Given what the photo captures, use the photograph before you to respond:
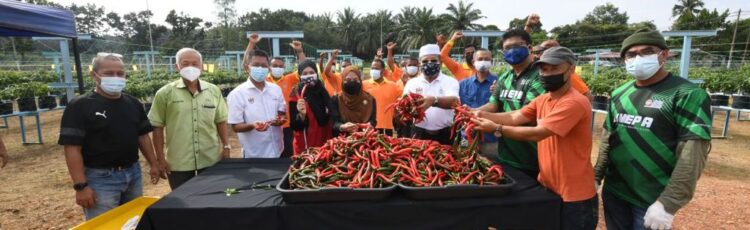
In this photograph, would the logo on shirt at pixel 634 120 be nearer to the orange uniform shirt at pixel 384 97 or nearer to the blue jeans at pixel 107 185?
the orange uniform shirt at pixel 384 97

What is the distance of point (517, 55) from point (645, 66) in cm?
106

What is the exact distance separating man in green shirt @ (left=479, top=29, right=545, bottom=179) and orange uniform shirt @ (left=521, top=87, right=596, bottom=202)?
1.93 ft

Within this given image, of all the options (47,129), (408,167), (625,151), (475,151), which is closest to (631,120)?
(625,151)

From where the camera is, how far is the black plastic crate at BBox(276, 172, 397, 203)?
7.84ft

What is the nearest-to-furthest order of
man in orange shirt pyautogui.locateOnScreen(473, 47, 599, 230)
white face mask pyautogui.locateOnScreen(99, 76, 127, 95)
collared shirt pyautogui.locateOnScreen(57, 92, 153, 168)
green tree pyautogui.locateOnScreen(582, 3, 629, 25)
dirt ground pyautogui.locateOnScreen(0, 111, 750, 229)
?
man in orange shirt pyautogui.locateOnScreen(473, 47, 599, 230)
collared shirt pyautogui.locateOnScreen(57, 92, 153, 168)
white face mask pyautogui.locateOnScreen(99, 76, 127, 95)
dirt ground pyautogui.locateOnScreen(0, 111, 750, 229)
green tree pyautogui.locateOnScreen(582, 3, 629, 25)

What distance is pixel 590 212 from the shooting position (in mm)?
2773

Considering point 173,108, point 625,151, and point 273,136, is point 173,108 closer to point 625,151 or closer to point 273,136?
point 273,136

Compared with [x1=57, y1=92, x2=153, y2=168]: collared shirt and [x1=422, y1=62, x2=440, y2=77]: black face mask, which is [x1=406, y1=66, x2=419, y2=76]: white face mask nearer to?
[x1=422, y1=62, x2=440, y2=77]: black face mask

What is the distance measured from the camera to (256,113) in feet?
14.7

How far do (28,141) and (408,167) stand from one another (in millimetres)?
12115

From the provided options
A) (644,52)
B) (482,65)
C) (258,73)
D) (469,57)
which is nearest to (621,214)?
(644,52)

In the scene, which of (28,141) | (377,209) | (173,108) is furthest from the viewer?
(28,141)

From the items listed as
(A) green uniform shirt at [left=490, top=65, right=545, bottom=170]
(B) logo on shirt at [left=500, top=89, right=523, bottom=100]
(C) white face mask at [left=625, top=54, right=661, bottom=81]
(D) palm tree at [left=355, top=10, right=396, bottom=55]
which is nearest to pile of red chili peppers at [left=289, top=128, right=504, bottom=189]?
(A) green uniform shirt at [left=490, top=65, right=545, bottom=170]

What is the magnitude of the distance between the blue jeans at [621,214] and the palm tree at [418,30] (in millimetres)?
59571
